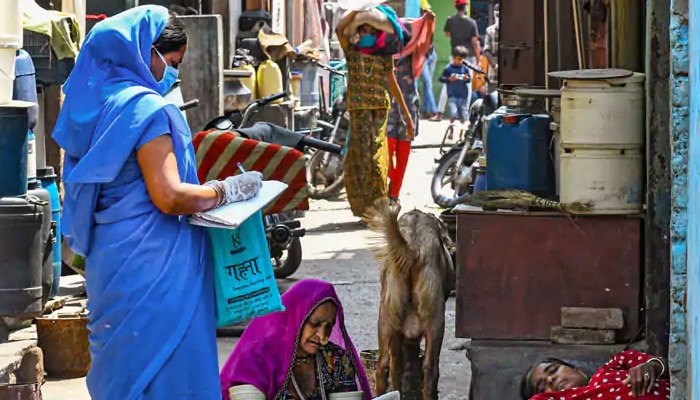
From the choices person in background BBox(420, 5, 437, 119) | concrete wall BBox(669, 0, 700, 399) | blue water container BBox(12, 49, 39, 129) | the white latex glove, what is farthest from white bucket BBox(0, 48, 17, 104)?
person in background BBox(420, 5, 437, 119)

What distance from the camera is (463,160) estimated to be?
13.0m

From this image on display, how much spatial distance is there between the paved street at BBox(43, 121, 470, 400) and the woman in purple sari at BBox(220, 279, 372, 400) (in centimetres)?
170

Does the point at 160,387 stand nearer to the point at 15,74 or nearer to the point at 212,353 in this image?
the point at 212,353

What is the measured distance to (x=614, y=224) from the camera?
232 inches

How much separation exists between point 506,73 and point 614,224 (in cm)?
284

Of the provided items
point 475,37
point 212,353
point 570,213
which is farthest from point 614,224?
point 475,37

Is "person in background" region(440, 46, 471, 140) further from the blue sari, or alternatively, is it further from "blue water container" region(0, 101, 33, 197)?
the blue sari

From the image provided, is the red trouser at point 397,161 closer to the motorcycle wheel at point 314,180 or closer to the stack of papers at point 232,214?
the motorcycle wheel at point 314,180

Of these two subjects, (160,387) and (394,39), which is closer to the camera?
(160,387)

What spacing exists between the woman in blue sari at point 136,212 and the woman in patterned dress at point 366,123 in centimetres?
660

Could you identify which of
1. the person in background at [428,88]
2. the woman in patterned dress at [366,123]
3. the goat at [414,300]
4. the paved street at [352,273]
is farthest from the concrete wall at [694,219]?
the person in background at [428,88]

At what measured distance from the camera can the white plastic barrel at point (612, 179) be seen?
587cm

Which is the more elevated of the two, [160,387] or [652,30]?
[652,30]

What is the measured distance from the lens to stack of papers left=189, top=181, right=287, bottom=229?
178 inches
